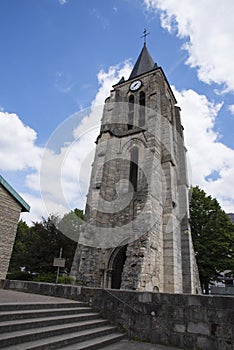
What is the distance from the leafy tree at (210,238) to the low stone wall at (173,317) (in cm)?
1218

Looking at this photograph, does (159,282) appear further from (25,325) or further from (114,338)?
(25,325)

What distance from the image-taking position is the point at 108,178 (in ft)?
44.5

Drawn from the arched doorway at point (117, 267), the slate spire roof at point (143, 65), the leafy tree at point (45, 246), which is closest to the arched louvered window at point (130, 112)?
the slate spire roof at point (143, 65)

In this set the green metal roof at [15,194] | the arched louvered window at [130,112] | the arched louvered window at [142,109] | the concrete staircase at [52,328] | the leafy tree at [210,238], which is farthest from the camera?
the arched louvered window at [130,112]

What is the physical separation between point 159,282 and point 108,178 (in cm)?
644

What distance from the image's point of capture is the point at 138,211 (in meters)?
10.5

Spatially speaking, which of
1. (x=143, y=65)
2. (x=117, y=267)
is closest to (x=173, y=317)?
(x=117, y=267)

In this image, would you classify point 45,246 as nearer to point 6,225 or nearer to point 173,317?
point 6,225

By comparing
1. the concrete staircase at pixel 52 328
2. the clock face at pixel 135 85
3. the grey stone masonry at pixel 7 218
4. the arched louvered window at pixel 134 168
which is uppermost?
the clock face at pixel 135 85

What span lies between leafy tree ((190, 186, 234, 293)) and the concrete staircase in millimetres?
12562

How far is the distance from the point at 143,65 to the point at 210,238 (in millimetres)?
17943

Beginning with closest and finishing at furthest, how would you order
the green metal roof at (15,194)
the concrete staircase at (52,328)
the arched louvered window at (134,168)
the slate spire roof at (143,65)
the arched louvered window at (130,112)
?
the concrete staircase at (52,328)
the green metal roof at (15,194)
the arched louvered window at (134,168)
the arched louvered window at (130,112)
the slate spire roof at (143,65)

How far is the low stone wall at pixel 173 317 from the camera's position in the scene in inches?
127

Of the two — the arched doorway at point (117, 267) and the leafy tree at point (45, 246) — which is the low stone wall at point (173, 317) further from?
the leafy tree at point (45, 246)
